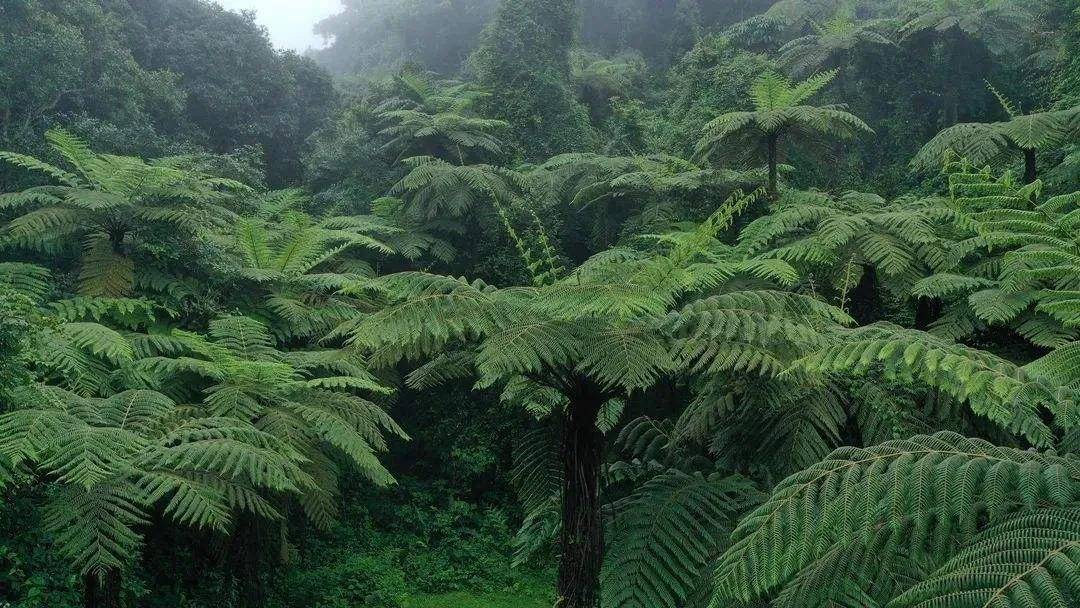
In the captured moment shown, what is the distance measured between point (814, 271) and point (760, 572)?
14.2 feet

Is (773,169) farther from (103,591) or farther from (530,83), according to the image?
(103,591)

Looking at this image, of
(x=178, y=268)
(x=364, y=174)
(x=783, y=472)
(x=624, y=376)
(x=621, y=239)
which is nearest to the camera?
(x=624, y=376)

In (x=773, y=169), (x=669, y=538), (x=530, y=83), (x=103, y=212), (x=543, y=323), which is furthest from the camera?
(x=530, y=83)

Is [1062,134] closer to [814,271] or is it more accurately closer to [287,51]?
[814,271]

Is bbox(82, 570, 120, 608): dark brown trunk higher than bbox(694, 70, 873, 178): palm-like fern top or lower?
lower

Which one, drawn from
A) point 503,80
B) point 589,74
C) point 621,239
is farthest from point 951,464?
point 589,74

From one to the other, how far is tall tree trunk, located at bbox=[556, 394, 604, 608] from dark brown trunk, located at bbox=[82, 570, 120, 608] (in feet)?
7.59

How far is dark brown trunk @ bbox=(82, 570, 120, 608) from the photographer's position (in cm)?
363

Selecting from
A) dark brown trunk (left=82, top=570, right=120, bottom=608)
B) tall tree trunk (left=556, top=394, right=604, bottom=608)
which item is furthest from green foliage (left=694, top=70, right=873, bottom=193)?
dark brown trunk (left=82, top=570, right=120, bottom=608)

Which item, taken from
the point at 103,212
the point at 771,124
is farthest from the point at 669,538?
the point at 103,212

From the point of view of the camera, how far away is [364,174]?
36.0 ft

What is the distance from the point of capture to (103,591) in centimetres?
378

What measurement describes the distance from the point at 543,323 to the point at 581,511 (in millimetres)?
905

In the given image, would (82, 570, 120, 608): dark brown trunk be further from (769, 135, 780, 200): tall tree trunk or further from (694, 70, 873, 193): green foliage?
(769, 135, 780, 200): tall tree trunk
